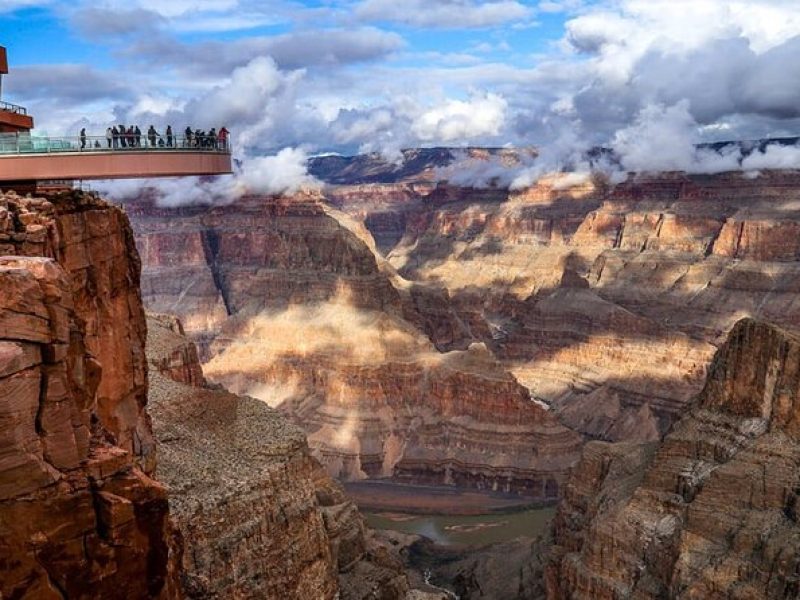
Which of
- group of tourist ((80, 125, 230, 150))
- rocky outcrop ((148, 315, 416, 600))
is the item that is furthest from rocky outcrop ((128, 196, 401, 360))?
group of tourist ((80, 125, 230, 150))

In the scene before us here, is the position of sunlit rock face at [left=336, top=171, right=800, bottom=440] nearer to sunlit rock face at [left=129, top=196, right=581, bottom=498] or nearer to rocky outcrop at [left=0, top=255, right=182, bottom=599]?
sunlit rock face at [left=129, top=196, right=581, bottom=498]

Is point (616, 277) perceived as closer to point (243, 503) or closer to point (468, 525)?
point (468, 525)

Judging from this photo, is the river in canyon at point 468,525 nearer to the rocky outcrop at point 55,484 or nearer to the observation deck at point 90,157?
the observation deck at point 90,157

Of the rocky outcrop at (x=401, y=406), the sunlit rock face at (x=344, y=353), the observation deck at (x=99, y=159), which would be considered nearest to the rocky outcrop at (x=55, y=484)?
the observation deck at (x=99, y=159)

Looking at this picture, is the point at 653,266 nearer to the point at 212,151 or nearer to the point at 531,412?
the point at 531,412

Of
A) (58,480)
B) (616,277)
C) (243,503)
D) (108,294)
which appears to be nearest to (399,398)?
(243,503)
